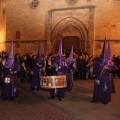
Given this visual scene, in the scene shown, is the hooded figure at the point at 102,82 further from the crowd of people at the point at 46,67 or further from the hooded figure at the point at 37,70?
the hooded figure at the point at 37,70

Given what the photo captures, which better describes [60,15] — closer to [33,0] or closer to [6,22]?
[33,0]

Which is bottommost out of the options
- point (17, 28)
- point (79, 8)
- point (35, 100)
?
point (35, 100)

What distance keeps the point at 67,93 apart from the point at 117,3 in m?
11.7

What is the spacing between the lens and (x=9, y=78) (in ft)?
30.3

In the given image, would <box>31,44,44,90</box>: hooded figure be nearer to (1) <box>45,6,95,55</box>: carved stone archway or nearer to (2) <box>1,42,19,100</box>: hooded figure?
(2) <box>1,42,19,100</box>: hooded figure

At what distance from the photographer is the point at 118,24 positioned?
1977cm

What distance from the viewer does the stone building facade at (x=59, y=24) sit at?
792 inches

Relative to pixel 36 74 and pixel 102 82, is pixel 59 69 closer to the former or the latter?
pixel 102 82

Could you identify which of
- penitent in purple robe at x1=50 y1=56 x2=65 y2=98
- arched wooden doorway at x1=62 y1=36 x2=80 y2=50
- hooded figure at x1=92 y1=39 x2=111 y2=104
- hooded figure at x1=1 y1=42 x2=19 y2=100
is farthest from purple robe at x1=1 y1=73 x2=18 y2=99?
arched wooden doorway at x1=62 y1=36 x2=80 y2=50

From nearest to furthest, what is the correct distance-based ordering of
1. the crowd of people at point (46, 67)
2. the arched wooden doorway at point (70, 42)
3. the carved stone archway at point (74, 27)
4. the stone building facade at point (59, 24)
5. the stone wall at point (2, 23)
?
the crowd of people at point (46, 67)
the stone building facade at point (59, 24)
the carved stone archway at point (74, 27)
the arched wooden doorway at point (70, 42)
the stone wall at point (2, 23)

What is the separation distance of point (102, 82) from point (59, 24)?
45.5ft

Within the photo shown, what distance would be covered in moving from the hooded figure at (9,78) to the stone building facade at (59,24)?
11998mm

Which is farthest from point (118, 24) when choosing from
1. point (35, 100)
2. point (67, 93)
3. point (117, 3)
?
point (35, 100)

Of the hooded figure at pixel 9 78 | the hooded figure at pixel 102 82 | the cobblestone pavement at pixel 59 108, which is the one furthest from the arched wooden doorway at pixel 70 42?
the hooded figure at pixel 102 82
